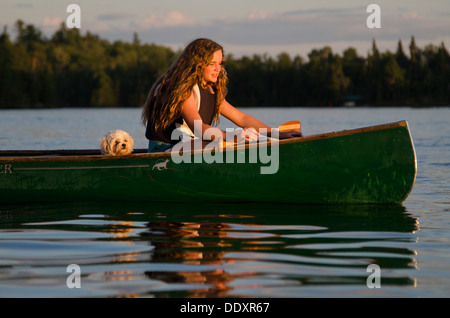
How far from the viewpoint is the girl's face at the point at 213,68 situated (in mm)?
6801

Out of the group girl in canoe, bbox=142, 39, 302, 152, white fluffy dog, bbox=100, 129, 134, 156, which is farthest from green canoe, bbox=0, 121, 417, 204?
girl in canoe, bbox=142, 39, 302, 152

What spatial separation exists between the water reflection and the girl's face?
1.28 meters

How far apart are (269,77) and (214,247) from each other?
121m

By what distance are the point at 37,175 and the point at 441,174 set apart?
6.05m

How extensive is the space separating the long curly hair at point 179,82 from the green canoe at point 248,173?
417mm

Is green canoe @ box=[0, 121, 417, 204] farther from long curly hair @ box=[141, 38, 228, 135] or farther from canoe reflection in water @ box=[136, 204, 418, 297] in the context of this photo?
long curly hair @ box=[141, 38, 228, 135]

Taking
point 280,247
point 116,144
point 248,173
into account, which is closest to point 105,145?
point 116,144

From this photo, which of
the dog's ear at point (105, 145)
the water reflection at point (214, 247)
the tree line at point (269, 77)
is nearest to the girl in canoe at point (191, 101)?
the dog's ear at point (105, 145)

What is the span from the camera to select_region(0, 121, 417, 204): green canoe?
6.84m

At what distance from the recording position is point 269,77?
4909 inches

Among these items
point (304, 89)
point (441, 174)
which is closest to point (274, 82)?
point (304, 89)

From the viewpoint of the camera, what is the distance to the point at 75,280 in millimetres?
4102

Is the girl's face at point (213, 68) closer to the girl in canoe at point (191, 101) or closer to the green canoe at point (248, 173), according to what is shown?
the girl in canoe at point (191, 101)
